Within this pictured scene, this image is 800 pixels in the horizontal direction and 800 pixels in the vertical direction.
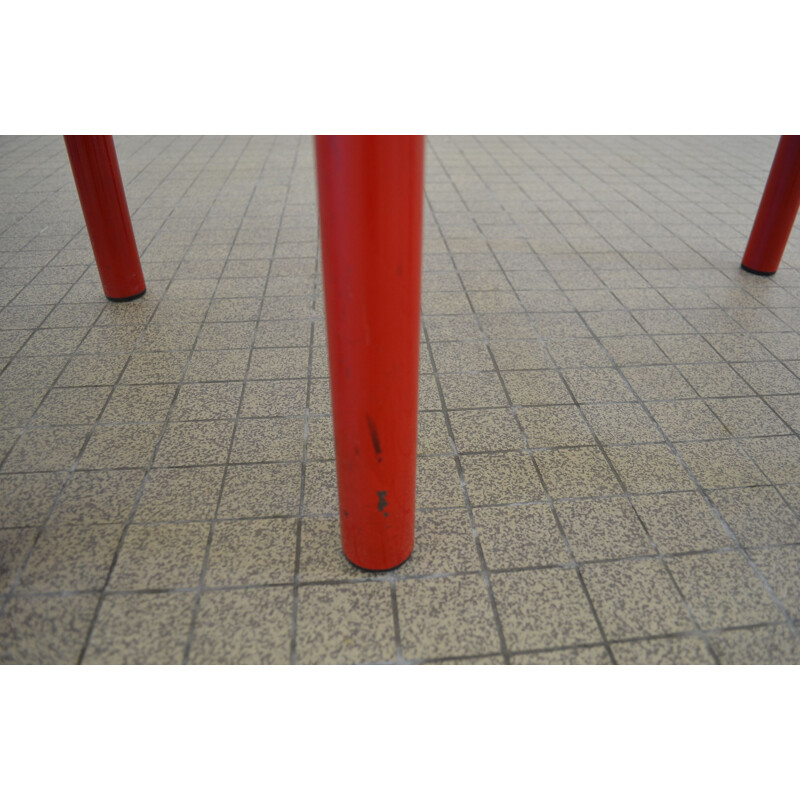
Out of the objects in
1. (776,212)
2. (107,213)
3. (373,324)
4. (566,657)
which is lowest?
(566,657)

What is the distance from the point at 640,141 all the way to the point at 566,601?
30.6ft

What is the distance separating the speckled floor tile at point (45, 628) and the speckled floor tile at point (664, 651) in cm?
210

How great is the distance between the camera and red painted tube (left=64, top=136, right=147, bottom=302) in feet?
13.4

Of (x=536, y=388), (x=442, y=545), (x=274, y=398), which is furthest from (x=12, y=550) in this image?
(x=536, y=388)

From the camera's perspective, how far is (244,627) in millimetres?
2350

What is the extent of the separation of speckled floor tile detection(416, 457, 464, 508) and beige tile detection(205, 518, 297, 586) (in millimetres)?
658

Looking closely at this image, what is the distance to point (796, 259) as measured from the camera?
18.2 ft

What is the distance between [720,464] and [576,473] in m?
0.80

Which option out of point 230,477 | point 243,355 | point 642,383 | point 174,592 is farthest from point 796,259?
point 174,592

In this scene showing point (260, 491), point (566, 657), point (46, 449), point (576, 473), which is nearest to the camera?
point (566, 657)

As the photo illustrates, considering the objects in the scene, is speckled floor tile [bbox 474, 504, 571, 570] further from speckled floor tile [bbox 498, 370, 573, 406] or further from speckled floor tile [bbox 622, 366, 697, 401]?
speckled floor tile [bbox 622, 366, 697, 401]

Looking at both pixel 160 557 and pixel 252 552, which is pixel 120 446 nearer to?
pixel 160 557

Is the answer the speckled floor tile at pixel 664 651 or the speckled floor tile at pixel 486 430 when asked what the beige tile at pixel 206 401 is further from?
the speckled floor tile at pixel 664 651

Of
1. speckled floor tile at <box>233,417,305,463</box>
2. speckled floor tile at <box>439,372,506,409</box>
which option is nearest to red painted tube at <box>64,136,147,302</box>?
speckled floor tile at <box>233,417,305,463</box>
